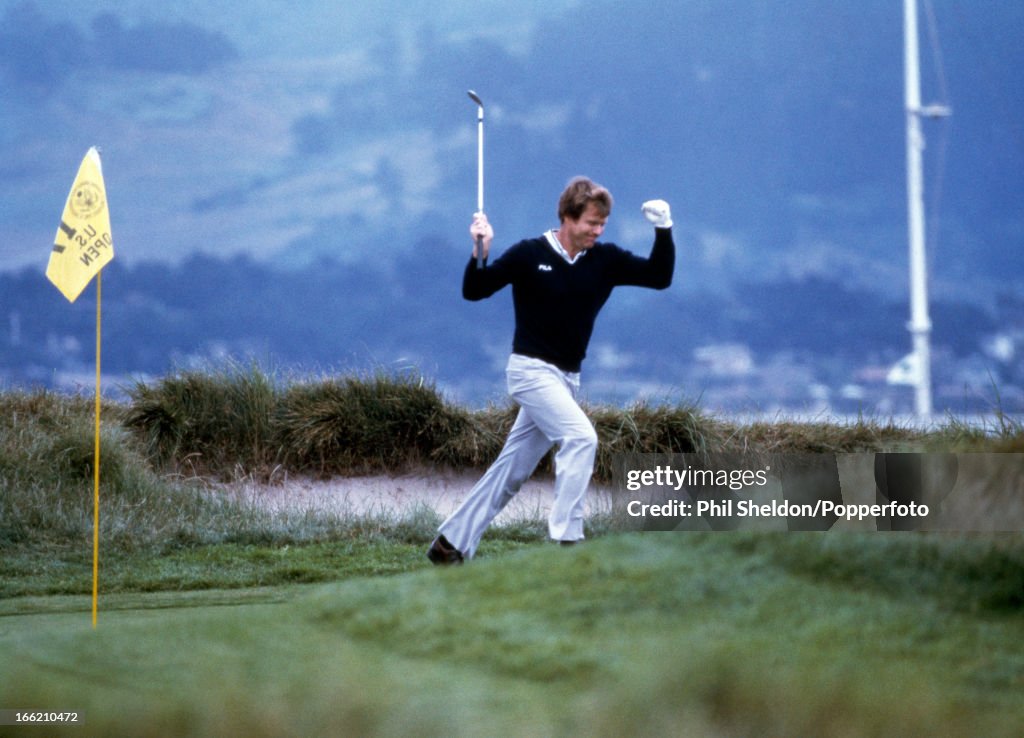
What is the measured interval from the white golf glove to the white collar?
403 millimetres

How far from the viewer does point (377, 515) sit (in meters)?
11.8

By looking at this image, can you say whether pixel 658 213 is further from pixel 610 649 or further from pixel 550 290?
pixel 610 649

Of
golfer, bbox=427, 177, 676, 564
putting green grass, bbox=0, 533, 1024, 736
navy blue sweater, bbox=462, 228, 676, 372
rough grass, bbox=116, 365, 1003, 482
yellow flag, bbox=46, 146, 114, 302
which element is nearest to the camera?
putting green grass, bbox=0, 533, 1024, 736

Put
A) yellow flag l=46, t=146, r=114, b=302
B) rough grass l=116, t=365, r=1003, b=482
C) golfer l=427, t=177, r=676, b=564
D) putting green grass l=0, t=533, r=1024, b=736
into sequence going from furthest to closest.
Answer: rough grass l=116, t=365, r=1003, b=482
golfer l=427, t=177, r=676, b=564
yellow flag l=46, t=146, r=114, b=302
putting green grass l=0, t=533, r=1024, b=736

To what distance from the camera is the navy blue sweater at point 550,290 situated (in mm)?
6496

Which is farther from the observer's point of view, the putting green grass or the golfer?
the golfer

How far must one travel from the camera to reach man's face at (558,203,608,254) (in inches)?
256

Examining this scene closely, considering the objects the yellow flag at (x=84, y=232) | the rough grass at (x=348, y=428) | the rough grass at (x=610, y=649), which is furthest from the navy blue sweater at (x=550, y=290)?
the rough grass at (x=348, y=428)

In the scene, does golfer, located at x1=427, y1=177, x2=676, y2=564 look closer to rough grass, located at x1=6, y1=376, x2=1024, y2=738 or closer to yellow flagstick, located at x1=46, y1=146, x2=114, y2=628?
yellow flagstick, located at x1=46, y1=146, x2=114, y2=628

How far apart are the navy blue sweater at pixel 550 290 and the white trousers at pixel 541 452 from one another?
0.12 metres

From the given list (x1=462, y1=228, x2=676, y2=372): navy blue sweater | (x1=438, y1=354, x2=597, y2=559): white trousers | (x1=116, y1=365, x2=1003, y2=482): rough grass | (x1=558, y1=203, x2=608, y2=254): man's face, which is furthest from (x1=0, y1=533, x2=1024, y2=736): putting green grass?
(x1=116, y1=365, x2=1003, y2=482): rough grass

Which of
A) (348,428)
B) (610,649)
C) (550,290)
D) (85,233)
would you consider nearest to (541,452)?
(550,290)

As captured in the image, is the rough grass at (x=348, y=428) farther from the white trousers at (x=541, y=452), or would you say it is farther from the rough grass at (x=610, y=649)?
the rough grass at (x=610, y=649)

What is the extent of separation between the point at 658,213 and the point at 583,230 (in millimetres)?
410
